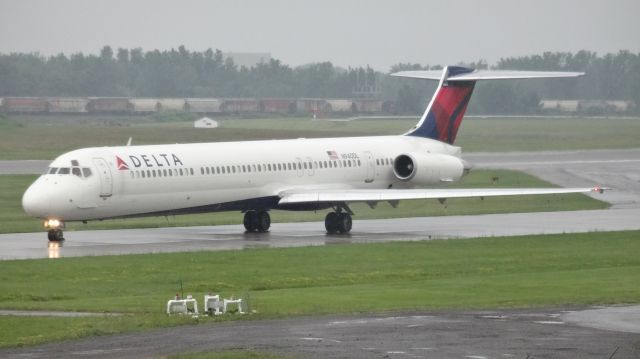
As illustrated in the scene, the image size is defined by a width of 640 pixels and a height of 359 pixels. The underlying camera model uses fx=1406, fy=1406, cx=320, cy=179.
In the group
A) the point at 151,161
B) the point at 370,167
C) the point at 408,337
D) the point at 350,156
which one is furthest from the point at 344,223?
the point at 408,337

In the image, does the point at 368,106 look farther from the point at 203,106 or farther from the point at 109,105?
the point at 109,105

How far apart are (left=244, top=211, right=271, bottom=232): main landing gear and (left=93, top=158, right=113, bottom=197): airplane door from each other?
6.23 meters

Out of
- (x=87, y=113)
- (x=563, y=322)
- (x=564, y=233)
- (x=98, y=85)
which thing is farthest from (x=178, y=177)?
(x=98, y=85)

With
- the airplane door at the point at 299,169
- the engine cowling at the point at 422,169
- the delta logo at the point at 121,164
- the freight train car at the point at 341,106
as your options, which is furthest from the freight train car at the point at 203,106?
the delta logo at the point at 121,164

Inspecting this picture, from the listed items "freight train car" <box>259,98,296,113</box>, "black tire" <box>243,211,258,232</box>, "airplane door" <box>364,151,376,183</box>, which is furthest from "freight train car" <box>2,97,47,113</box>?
"black tire" <box>243,211,258,232</box>

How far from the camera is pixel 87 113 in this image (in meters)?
146

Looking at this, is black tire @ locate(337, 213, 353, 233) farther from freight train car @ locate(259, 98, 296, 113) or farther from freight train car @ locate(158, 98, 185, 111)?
freight train car @ locate(158, 98, 185, 111)

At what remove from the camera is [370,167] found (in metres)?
47.2

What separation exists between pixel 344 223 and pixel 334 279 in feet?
39.5

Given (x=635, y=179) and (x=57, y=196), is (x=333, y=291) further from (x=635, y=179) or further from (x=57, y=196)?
(x=635, y=179)

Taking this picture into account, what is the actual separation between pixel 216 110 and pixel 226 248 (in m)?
116

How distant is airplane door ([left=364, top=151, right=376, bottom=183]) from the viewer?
1858 inches

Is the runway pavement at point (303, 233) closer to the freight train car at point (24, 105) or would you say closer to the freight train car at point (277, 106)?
the freight train car at point (24, 105)

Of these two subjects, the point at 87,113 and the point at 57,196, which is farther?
the point at 87,113
